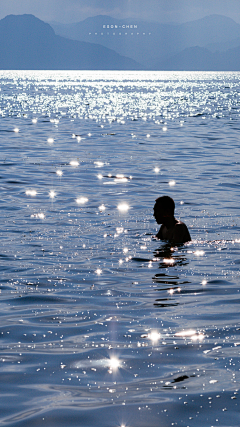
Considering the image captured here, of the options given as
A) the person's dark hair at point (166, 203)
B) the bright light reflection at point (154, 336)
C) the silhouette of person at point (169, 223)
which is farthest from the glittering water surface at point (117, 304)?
the person's dark hair at point (166, 203)

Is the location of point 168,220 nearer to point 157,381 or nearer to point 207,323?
point 207,323

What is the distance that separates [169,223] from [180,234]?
38 cm

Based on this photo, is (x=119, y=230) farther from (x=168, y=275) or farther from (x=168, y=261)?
(x=168, y=275)

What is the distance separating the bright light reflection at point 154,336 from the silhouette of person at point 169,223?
4308mm

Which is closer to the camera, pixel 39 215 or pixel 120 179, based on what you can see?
pixel 39 215

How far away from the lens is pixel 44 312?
7.86 metres

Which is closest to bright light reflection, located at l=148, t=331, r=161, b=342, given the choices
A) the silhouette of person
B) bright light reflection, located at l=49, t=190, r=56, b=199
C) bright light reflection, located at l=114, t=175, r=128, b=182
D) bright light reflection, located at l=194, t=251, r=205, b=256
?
the silhouette of person

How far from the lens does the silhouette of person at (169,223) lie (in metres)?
11.1

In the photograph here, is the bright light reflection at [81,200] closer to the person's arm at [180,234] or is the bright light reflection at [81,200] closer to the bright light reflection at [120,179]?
the bright light reflection at [120,179]

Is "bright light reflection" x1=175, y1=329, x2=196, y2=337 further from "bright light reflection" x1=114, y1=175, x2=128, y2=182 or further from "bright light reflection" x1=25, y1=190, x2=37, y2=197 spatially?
"bright light reflection" x1=114, y1=175, x2=128, y2=182

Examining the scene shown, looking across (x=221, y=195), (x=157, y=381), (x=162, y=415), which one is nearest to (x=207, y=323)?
(x=157, y=381)

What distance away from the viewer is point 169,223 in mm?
11672

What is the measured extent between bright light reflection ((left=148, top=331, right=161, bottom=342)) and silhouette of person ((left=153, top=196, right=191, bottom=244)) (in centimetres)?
431

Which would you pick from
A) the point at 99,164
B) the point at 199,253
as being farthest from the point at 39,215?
the point at 99,164
